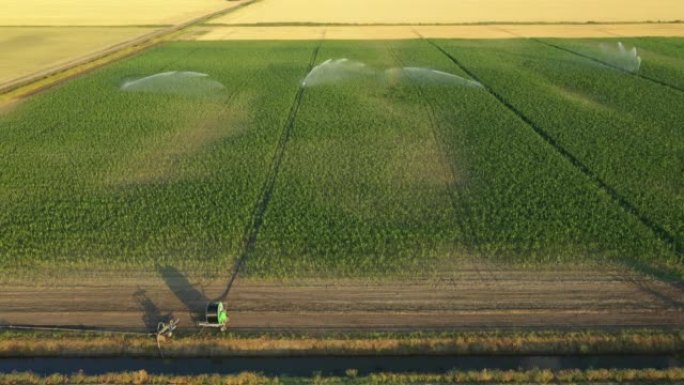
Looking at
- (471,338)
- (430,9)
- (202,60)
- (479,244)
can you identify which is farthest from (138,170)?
(430,9)

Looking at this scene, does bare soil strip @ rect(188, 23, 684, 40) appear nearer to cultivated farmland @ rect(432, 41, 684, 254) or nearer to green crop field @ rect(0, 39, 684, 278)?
cultivated farmland @ rect(432, 41, 684, 254)

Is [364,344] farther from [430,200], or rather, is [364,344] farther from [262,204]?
[262,204]

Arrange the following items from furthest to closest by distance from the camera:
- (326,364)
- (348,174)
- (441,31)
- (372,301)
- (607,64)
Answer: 1. (441,31)
2. (607,64)
3. (348,174)
4. (372,301)
5. (326,364)

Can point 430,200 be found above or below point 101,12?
below

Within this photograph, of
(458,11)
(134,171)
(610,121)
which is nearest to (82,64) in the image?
(134,171)

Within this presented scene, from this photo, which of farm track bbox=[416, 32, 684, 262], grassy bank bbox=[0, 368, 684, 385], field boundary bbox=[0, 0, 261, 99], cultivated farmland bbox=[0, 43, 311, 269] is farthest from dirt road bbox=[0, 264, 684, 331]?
field boundary bbox=[0, 0, 261, 99]

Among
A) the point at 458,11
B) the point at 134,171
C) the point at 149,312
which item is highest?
the point at 458,11

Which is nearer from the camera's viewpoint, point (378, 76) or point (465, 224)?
point (465, 224)
